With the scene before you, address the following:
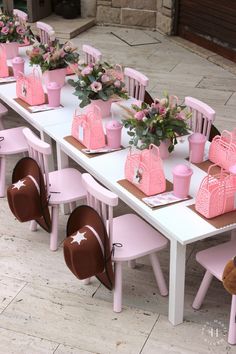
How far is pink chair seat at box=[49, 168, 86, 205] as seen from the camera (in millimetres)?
3510

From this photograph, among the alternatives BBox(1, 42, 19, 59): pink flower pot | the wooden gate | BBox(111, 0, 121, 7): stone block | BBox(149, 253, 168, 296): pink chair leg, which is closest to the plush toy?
BBox(149, 253, 168, 296): pink chair leg

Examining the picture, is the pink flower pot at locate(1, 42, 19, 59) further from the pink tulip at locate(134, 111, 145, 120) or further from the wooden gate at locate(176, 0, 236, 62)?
the wooden gate at locate(176, 0, 236, 62)

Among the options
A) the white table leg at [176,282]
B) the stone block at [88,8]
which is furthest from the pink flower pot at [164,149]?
the stone block at [88,8]

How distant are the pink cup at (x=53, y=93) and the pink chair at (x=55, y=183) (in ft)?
1.62

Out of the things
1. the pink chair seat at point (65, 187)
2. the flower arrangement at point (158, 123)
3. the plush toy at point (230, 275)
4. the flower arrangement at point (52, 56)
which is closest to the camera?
the plush toy at point (230, 275)

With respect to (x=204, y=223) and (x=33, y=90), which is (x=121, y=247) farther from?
(x=33, y=90)

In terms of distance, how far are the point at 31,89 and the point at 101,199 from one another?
56.9 inches

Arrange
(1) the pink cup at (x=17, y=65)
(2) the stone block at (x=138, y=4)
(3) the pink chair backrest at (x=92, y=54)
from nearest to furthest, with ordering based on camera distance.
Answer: (1) the pink cup at (x=17, y=65)
(3) the pink chair backrest at (x=92, y=54)
(2) the stone block at (x=138, y=4)

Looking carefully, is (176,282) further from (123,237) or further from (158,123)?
(158,123)

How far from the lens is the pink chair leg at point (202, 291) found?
307 centimetres

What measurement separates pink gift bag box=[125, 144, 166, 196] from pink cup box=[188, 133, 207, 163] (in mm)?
282

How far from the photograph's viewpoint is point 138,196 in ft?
9.94

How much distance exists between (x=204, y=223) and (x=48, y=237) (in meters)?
1.32

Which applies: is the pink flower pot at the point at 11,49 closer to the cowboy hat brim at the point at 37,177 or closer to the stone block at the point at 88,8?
the cowboy hat brim at the point at 37,177
